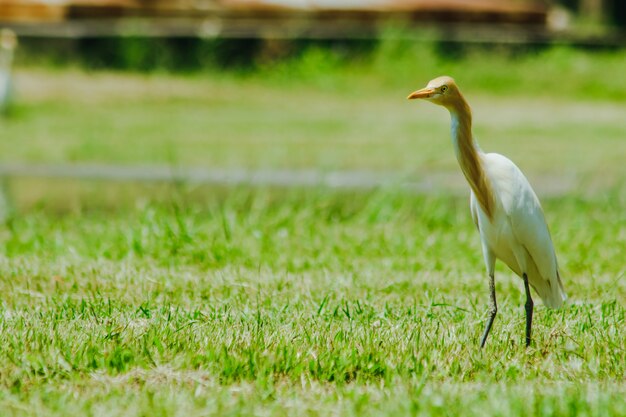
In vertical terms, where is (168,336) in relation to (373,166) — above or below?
above

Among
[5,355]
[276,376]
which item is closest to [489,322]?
[276,376]

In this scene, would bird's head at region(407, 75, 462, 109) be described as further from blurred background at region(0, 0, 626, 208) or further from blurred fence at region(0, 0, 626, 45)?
blurred fence at region(0, 0, 626, 45)

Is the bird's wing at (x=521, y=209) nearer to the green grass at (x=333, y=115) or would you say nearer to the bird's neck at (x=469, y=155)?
the bird's neck at (x=469, y=155)

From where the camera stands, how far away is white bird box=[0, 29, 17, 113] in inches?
503

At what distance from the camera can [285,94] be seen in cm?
1552

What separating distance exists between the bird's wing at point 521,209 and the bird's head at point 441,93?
0.82 feet

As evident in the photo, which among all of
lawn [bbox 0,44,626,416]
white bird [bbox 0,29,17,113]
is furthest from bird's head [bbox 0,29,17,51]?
lawn [bbox 0,44,626,416]

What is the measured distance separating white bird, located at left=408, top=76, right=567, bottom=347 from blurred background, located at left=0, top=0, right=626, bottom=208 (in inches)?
153

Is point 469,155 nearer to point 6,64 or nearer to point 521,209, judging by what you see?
point 521,209

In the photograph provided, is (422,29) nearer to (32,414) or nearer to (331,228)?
(331,228)

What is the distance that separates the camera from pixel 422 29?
17.7m

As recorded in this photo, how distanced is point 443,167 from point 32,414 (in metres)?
7.55

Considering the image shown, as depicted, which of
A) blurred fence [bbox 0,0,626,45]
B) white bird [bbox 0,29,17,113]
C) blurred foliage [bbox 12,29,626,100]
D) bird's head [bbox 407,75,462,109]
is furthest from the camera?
blurred fence [bbox 0,0,626,45]

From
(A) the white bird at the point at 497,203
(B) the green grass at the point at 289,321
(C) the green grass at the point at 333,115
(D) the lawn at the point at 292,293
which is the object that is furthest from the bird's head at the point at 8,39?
(A) the white bird at the point at 497,203
